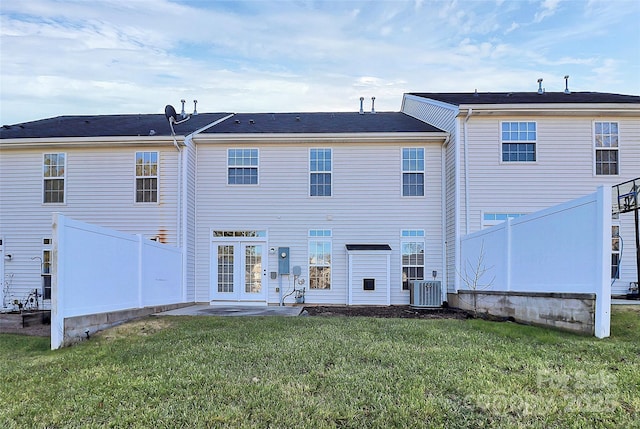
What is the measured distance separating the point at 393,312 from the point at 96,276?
6.82m

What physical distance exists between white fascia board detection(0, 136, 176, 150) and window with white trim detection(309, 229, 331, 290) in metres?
5.12

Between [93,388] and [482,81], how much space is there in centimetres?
1716

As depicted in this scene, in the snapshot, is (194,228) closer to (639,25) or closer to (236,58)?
(236,58)

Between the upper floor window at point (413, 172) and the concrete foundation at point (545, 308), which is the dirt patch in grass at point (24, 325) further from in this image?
the upper floor window at point (413, 172)

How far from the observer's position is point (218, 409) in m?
3.48

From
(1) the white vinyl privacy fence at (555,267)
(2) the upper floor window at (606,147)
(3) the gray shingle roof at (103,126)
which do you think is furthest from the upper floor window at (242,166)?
(2) the upper floor window at (606,147)

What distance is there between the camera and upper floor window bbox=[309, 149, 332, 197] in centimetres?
1309

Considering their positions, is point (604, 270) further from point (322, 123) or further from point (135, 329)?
point (322, 123)

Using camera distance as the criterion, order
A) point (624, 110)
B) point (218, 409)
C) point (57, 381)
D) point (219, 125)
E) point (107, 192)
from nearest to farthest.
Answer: point (218, 409)
point (57, 381)
point (624, 110)
point (107, 192)
point (219, 125)

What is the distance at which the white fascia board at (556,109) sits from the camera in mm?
11562

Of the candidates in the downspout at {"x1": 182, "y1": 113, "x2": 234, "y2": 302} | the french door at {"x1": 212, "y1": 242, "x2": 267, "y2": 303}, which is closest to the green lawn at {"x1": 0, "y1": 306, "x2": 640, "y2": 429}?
the downspout at {"x1": 182, "y1": 113, "x2": 234, "y2": 302}

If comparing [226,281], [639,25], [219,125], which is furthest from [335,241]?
[639,25]

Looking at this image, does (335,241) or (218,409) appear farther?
(335,241)

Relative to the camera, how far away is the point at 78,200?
12.8 meters
